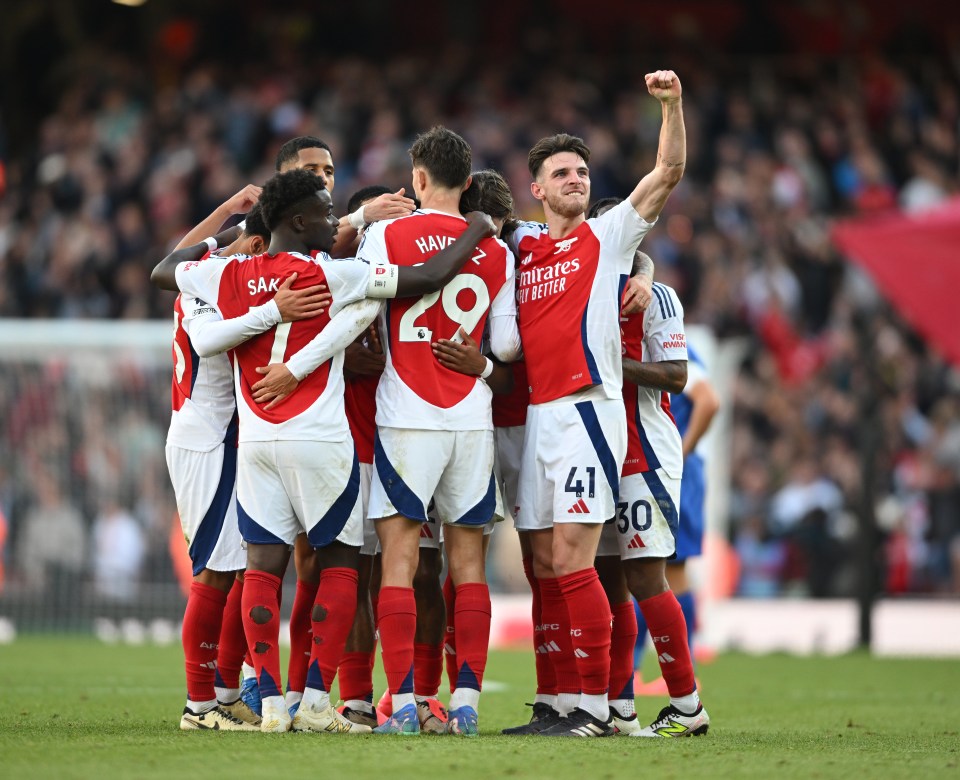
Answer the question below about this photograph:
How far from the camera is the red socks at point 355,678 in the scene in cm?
682

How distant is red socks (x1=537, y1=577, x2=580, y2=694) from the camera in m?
6.67

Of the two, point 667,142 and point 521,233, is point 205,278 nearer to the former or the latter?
point 521,233

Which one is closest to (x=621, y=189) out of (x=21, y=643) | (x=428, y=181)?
(x=21, y=643)

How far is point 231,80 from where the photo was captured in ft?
73.0

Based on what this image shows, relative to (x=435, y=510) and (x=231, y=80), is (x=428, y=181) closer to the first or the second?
(x=435, y=510)

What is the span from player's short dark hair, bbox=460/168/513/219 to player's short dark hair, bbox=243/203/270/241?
882 mm

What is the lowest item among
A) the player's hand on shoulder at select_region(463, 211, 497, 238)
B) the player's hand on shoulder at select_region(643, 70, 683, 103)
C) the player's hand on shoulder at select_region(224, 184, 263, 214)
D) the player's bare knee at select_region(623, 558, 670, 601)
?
the player's bare knee at select_region(623, 558, 670, 601)

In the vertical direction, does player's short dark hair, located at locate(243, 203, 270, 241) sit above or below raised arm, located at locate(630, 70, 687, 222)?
below

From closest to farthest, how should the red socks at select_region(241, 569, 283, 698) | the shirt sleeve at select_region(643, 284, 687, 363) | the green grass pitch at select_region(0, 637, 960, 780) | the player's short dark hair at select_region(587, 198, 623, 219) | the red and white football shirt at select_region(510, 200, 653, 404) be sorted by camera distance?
1. the green grass pitch at select_region(0, 637, 960, 780)
2. the red socks at select_region(241, 569, 283, 698)
3. the red and white football shirt at select_region(510, 200, 653, 404)
4. the shirt sleeve at select_region(643, 284, 687, 363)
5. the player's short dark hair at select_region(587, 198, 623, 219)

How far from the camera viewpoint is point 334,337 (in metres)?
6.28

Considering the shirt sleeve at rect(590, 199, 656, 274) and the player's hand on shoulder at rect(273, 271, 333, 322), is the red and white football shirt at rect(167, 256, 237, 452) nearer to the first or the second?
the player's hand on shoulder at rect(273, 271, 333, 322)

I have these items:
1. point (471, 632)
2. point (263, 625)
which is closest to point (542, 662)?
point (471, 632)

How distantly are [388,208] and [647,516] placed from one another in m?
1.73

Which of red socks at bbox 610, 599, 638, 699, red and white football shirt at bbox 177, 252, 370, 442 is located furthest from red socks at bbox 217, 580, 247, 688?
red socks at bbox 610, 599, 638, 699
